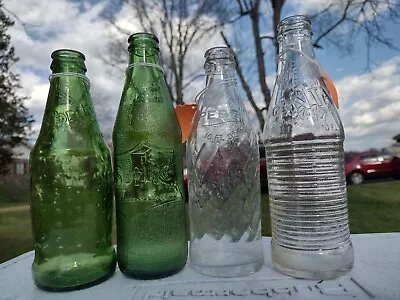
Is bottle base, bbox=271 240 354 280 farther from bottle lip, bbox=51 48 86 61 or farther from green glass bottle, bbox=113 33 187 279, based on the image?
bottle lip, bbox=51 48 86 61

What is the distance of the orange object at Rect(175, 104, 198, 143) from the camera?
54 centimetres

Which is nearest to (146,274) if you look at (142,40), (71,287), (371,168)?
(71,287)

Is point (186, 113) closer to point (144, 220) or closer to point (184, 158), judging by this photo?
point (184, 158)

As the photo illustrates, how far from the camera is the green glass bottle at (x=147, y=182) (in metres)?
0.46

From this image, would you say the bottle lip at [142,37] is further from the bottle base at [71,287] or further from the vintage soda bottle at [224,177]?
the bottle base at [71,287]

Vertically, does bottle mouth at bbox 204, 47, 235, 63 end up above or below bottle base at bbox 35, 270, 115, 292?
above

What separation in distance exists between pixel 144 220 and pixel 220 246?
0.14 metres

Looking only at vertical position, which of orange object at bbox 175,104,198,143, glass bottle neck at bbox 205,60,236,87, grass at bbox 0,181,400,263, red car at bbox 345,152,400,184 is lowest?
grass at bbox 0,181,400,263

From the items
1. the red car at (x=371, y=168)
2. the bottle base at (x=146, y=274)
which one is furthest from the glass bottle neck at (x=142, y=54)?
the red car at (x=371, y=168)

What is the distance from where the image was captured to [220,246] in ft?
1.71

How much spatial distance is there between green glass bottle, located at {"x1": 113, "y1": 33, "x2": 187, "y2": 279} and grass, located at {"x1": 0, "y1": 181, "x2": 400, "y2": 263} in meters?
1.53

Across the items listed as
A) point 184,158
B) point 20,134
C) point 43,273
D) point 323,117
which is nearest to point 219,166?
point 184,158

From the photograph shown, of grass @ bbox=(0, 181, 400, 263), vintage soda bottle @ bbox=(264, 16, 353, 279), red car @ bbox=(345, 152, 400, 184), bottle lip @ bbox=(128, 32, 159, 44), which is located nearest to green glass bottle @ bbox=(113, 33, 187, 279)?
bottle lip @ bbox=(128, 32, 159, 44)

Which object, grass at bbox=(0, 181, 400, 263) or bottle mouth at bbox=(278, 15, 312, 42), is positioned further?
grass at bbox=(0, 181, 400, 263)
